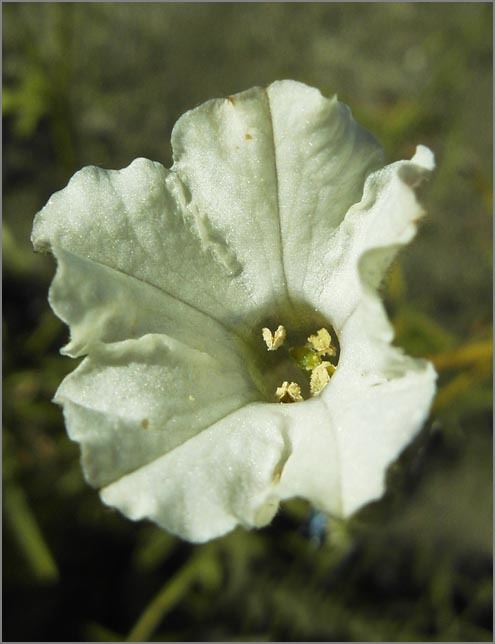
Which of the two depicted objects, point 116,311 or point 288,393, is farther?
point 288,393

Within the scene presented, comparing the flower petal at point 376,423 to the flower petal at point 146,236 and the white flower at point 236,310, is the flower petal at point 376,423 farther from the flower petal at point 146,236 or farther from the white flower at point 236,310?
the flower petal at point 146,236

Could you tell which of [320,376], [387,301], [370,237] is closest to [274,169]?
[370,237]

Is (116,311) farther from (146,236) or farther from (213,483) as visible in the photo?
(213,483)

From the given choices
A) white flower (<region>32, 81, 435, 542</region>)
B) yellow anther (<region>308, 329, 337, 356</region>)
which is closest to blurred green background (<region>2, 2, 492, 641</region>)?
yellow anther (<region>308, 329, 337, 356</region>)

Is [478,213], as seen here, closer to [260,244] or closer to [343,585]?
[343,585]

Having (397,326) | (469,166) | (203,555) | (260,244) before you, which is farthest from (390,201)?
(469,166)


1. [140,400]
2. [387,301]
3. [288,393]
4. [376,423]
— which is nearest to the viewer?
[376,423]
